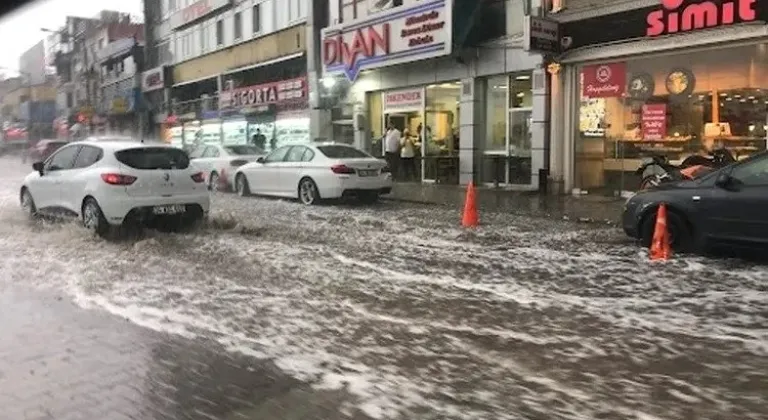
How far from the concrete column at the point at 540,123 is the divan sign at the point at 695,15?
3.19 m

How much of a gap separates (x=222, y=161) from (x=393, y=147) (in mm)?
5204

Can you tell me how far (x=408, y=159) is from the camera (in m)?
22.4

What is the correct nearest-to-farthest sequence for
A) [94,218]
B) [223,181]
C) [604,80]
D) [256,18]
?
[94,218], [604,80], [223,181], [256,18]

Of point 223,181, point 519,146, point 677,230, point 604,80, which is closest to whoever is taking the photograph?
point 677,230

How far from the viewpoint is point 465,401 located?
449 centimetres

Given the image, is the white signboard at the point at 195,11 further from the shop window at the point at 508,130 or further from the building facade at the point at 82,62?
the shop window at the point at 508,130

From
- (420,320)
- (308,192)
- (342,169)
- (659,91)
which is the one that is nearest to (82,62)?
(308,192)

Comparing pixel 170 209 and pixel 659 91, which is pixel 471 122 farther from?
pixel 170 209

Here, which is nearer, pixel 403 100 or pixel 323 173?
pixel 323 173

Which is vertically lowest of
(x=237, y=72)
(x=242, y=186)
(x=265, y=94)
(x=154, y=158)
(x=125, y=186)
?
(x=242, y=186)

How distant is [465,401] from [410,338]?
143 centimetres

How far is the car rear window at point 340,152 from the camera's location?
16.3 m

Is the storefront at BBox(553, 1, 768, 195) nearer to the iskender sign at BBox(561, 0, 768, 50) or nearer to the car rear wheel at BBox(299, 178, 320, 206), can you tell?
the iskender sign at BBox(561, 0, 768, 50)

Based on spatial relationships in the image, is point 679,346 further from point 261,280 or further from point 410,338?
point 261,280
